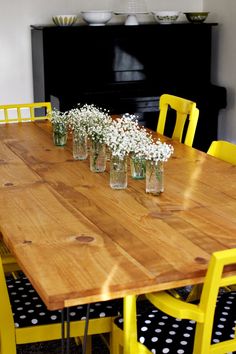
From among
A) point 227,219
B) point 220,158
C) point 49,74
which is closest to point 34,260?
point 227,219

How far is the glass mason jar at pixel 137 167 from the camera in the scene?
2.52 m

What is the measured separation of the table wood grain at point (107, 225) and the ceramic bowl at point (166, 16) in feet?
8.48

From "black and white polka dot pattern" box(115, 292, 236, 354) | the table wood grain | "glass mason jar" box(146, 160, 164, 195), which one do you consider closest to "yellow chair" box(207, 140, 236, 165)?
the table wood grain

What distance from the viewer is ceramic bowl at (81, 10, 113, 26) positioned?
16.6 feet

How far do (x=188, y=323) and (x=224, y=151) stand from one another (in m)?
1.14

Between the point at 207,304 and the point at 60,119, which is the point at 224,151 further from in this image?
the point at 207,304

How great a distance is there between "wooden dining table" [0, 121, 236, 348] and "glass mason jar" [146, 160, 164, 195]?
33 mm

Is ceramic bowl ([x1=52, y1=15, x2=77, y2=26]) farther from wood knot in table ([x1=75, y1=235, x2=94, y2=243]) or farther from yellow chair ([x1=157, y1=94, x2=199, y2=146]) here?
wood knot in table ([x1=75, y1=235, x2=94, y2=243])

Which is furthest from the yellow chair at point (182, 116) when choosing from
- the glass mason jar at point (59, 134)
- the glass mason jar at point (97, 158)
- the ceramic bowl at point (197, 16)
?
the ceramic bowl at point (197, 16)

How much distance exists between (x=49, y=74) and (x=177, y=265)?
3.40 meters

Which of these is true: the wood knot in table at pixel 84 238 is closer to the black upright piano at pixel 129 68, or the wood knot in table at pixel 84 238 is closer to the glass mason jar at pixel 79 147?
the glass mason jar at pixel 79 147

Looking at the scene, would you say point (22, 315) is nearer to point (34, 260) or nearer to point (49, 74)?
point (34, 260)

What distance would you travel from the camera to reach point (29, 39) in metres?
5.17

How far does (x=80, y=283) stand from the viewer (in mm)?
1671
